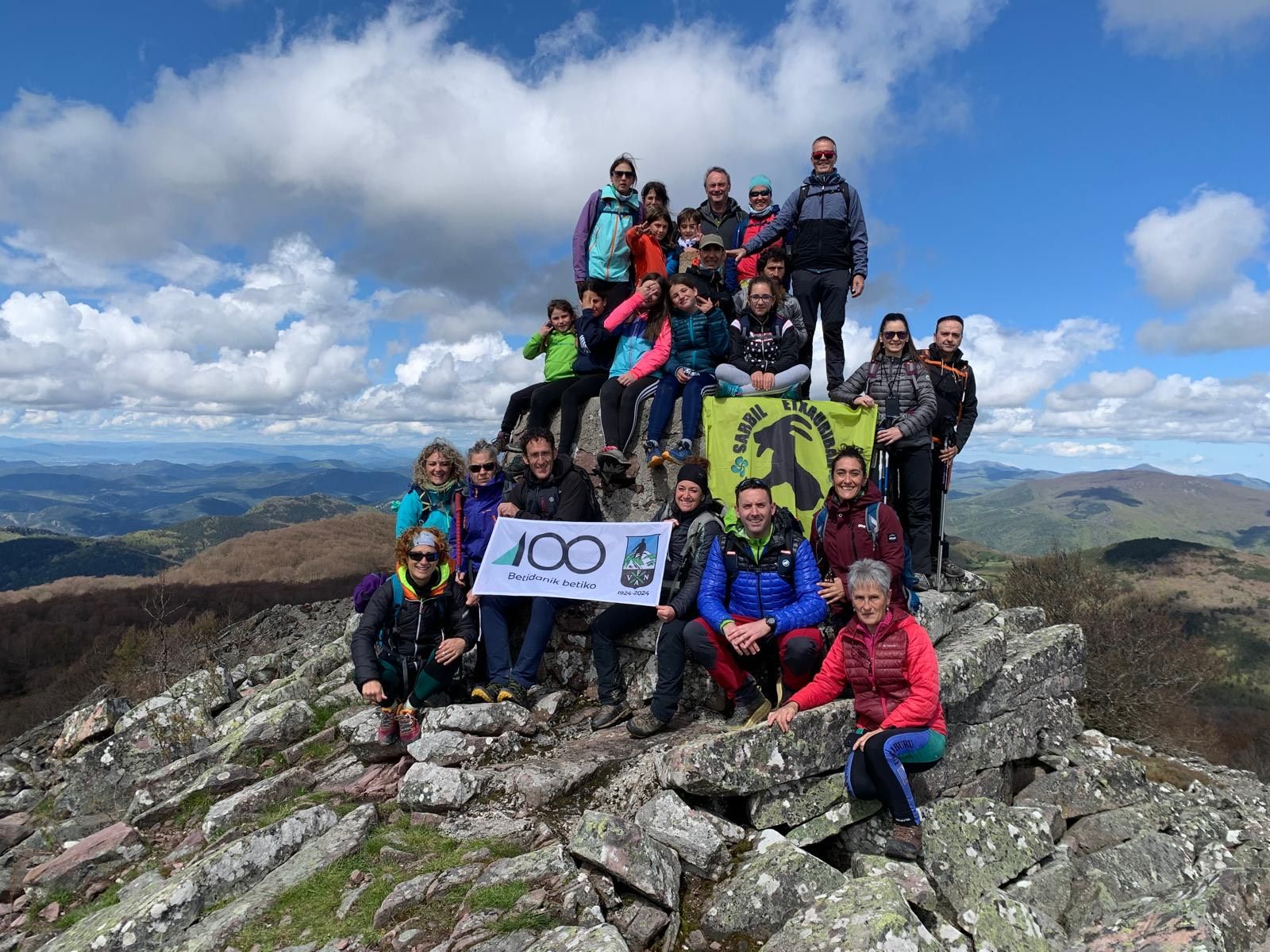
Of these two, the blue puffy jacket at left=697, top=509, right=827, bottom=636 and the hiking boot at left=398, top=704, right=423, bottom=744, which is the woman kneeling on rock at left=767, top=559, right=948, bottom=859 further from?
the hiking boot at left=398, top=704, right=423, bottom=744

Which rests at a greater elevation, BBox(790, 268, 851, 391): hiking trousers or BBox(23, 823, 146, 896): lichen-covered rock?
BBox(790, 268, 851, 391): hiking trousers

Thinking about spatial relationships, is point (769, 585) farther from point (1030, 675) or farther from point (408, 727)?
point (408, 727)

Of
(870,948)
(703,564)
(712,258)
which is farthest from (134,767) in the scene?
(712,258)

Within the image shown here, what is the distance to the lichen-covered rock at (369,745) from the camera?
355 inches

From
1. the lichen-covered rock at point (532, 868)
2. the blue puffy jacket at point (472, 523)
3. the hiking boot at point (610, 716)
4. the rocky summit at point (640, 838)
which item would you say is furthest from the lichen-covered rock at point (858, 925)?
the blue puffy jacket at point (472, 523)

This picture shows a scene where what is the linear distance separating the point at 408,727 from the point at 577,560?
3.38m

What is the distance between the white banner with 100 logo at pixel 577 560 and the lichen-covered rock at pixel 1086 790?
19.7 ft

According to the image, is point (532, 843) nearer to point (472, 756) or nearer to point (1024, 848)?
point (472, 756)

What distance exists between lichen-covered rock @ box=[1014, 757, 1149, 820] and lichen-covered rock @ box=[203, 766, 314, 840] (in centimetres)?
1010

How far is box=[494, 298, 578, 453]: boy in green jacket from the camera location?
13.6m

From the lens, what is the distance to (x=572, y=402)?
13445 mm

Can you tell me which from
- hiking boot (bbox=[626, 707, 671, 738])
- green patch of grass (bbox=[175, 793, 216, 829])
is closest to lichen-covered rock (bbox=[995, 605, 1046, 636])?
hiking boot (bbox=[626, 707, 671, 738])

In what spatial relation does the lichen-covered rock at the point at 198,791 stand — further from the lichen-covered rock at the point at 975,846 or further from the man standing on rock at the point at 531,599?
the lichen-covered rock at the point at 975,846

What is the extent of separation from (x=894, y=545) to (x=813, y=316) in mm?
6505
